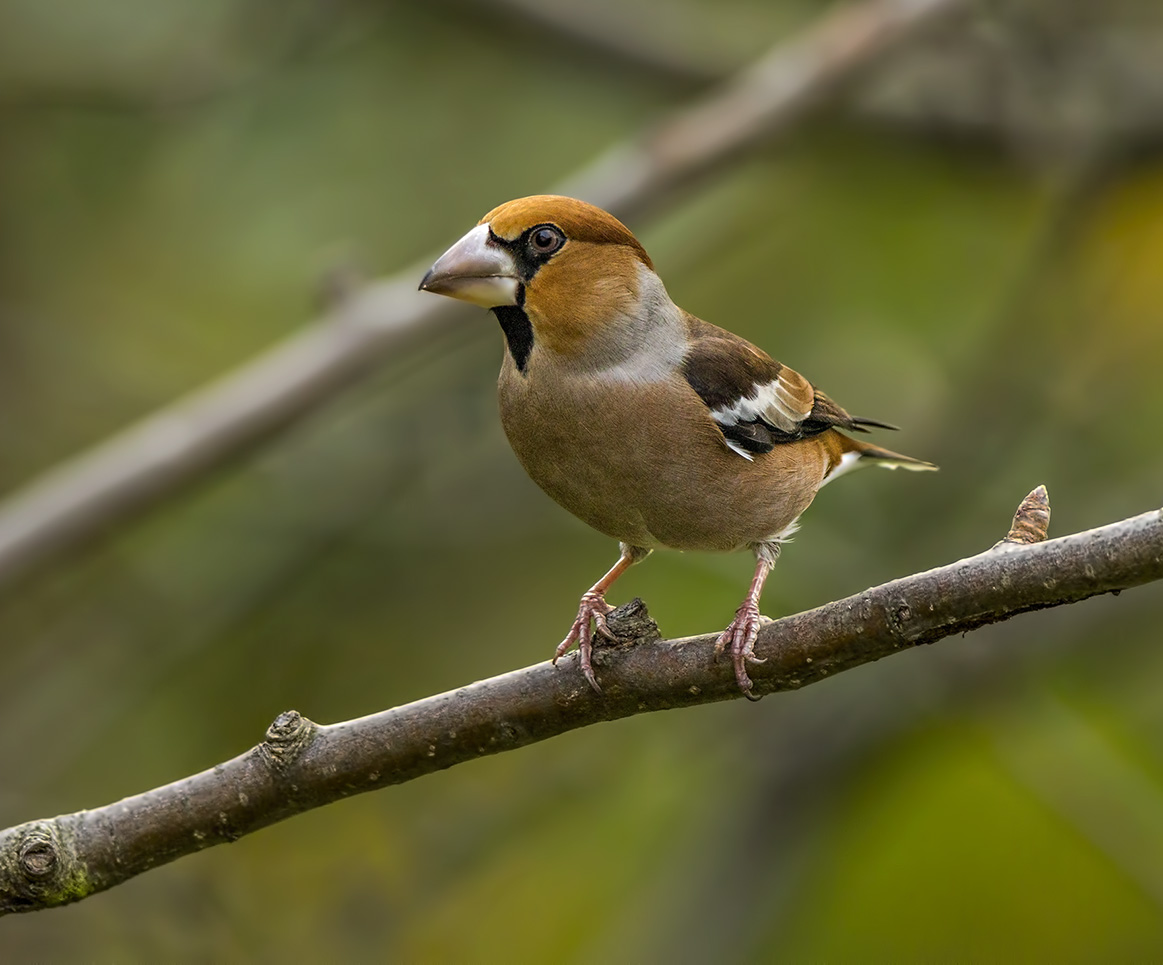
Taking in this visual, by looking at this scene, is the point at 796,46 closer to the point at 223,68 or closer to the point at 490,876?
the point at 223,68

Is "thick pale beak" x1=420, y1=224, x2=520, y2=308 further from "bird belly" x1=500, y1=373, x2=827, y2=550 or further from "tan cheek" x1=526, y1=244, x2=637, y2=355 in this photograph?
"bird belly" x1=500, y1=373, x2=827, y2=550

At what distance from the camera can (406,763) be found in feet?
11.7

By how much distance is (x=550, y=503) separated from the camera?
334 inches

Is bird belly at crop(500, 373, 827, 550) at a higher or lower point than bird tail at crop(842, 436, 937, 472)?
lower

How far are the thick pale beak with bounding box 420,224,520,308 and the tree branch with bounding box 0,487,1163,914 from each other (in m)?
1.13

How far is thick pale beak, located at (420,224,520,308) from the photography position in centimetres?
415

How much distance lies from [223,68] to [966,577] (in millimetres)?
6802

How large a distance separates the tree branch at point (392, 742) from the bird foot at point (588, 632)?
3 cm

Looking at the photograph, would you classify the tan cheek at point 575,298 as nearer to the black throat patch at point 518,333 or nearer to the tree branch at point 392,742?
the black throat patch at point 518,333

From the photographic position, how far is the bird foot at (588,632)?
3662 millimetres

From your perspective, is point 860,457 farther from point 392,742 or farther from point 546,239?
point 392,742

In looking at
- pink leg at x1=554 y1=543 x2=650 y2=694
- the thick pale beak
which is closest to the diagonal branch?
pink leg at x1=554 y1=543 x2=650 y2=694

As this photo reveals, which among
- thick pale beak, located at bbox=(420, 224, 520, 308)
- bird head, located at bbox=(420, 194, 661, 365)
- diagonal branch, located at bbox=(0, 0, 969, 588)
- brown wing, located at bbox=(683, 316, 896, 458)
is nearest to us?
thick pale beak, located at bbox=(420, 224, 520, 308)

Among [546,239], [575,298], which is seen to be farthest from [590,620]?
[546,239]
